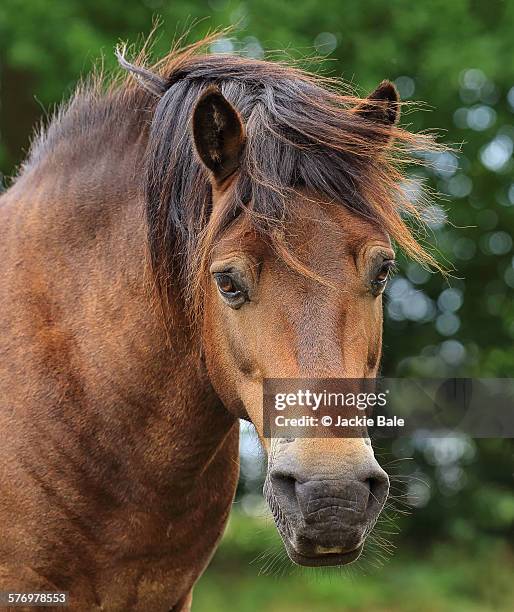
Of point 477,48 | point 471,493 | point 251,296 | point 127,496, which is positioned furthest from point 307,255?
point 471,493

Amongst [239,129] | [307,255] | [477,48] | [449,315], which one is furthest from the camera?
[449,315]

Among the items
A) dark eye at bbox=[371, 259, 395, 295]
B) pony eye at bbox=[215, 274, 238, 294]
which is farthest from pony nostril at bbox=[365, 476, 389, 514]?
pony eye at bbox=[215, 274, 238, 294]

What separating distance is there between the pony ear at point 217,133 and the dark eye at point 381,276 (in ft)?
2.14

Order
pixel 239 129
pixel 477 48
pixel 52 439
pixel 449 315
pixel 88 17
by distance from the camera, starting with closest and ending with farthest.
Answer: pixel 239 129, pixel 52 439, pixel 477 48, pixel 88 17, pixel 449 315

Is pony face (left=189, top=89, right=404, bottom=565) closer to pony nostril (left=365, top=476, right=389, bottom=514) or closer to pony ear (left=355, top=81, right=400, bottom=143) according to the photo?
pony nostril (left=365, top=476, right=389, bottom=514)

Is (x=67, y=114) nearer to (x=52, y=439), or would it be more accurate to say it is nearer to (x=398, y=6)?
(x=52, y=439)

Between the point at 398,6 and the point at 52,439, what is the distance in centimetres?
705

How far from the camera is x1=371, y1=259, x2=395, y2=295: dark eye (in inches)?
121

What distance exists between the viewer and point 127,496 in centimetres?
349

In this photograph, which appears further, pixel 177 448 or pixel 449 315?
pixel 449 315

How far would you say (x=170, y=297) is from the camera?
11.3 feet

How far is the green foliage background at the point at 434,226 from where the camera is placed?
29.0 ft

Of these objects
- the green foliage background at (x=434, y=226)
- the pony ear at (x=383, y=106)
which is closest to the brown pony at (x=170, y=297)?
the pony ear at (x=383, y=106)

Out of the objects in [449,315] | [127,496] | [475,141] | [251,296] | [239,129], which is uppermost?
[475,141]
